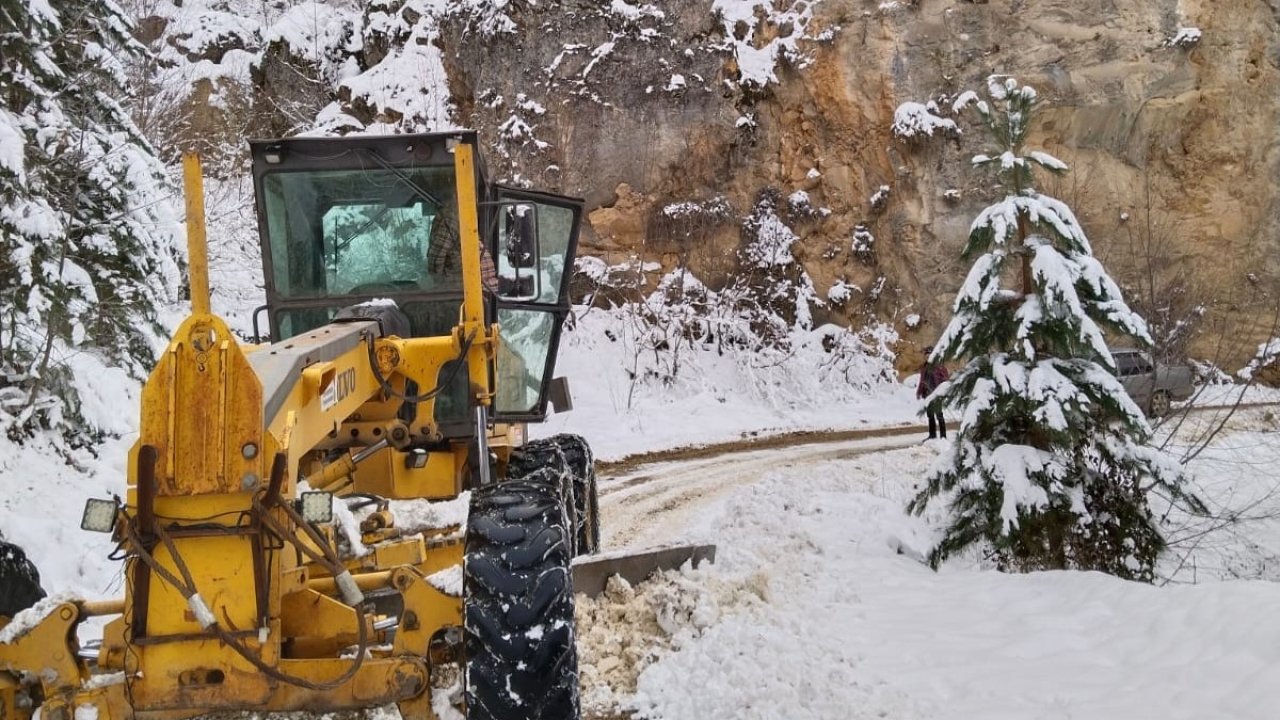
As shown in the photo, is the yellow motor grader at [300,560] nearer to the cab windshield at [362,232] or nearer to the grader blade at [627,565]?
the cab windshield at [362,232]

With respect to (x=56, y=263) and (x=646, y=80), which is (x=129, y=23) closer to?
(x=56, y=263)

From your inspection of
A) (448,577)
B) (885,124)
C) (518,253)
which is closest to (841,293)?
(885,124)

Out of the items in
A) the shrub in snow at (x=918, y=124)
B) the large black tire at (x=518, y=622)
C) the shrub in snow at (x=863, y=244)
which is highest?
the shrub in snow at (x=918, y=124)

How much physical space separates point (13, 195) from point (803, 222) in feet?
58.4

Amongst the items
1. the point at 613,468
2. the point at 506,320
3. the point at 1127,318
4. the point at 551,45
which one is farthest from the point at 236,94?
the point at 1127,318

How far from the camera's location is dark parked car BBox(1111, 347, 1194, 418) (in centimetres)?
1000

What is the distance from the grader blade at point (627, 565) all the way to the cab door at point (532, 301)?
1.15 metres

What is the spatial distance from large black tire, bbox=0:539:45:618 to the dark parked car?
7.61 m

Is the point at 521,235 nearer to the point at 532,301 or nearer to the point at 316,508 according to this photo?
the point at 532,301

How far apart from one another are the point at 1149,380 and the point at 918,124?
11.8 meters

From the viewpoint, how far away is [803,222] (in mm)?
22391

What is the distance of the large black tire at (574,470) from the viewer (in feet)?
19.7

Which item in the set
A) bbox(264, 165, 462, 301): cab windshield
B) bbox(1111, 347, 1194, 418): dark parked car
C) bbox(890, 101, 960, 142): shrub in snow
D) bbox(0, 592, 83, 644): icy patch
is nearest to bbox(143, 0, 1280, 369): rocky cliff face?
bbox(890, 101, 960, 142): shrub in snow

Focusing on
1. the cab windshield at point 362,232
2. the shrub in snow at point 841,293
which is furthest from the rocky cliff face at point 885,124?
the cab windshield at point 362,232
